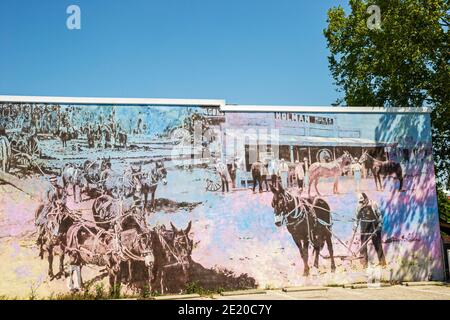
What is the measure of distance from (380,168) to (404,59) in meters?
6.10

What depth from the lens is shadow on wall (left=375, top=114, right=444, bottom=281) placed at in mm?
15055

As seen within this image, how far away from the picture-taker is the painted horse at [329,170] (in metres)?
14.9

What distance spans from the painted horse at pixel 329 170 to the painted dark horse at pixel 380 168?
0.60 metres

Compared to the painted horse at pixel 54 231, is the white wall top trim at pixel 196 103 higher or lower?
higher

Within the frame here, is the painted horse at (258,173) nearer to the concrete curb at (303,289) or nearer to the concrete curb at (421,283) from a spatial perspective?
the concrete curb at (303,289)

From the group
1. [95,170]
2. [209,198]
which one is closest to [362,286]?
[209,198]

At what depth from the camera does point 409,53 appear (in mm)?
18484

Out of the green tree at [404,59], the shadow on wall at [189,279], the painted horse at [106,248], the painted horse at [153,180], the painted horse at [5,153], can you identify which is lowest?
the shadow on wall at [189,279]

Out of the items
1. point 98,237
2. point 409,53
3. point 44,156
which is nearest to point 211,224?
point 98,237

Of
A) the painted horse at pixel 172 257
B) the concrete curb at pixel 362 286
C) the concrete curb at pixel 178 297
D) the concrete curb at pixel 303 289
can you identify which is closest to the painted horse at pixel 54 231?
the painted horse at pixel 172 257

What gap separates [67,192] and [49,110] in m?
2.52

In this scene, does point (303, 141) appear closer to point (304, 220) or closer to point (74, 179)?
point (304, 220)
